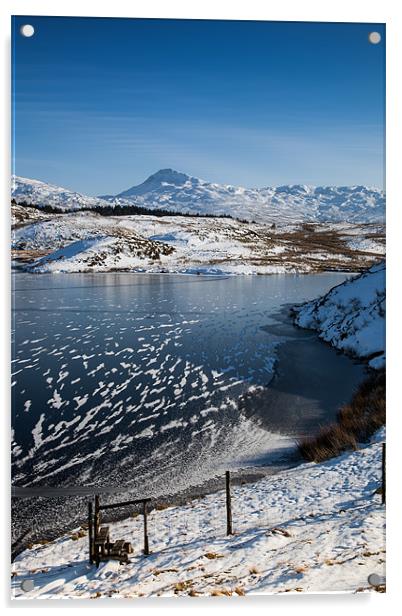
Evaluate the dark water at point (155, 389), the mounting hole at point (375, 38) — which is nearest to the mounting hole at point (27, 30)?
the dark water at point (155, 389)

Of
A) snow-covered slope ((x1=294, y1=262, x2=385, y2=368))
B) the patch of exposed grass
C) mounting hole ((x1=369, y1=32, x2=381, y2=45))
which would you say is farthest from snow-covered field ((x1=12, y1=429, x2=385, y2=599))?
mounting hole ((x1=369, y1=32, x2=381, y2=45))

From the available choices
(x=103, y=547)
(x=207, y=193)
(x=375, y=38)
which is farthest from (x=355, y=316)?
(x=103, y=547)

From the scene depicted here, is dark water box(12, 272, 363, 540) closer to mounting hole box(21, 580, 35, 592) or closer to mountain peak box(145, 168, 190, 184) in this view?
mounting hole box(21, 580, 35, 592)

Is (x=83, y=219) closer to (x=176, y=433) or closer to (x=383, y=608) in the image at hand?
(x=176, y=433)

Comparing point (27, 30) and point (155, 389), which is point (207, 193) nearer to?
point (27, 30)

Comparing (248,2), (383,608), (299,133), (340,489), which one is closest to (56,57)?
(248,2)

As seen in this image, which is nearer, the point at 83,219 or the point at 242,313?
the point at 242,313
